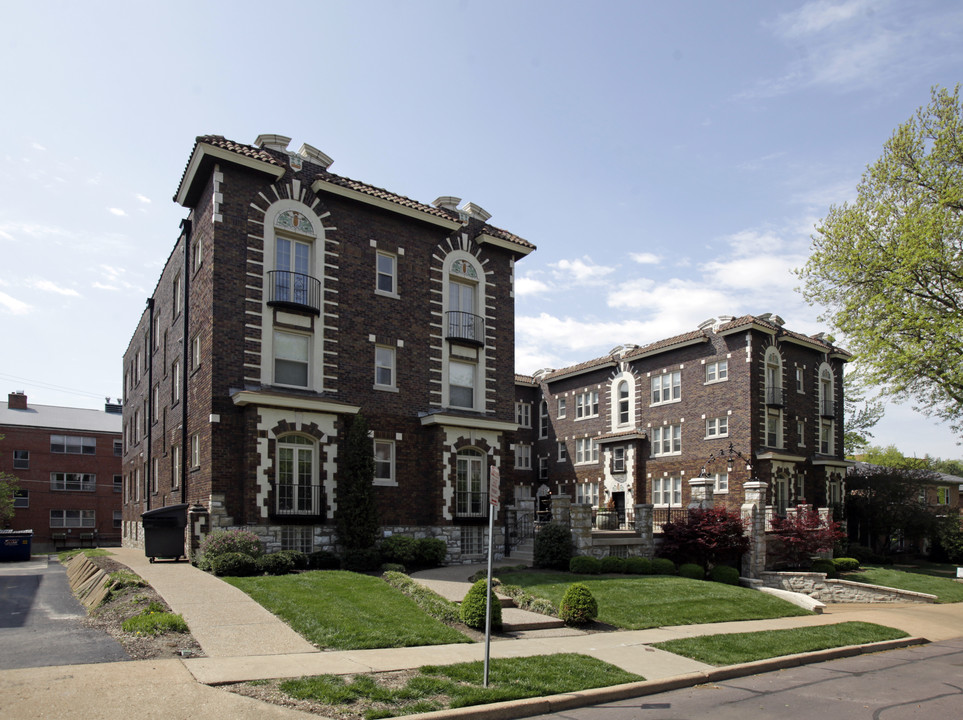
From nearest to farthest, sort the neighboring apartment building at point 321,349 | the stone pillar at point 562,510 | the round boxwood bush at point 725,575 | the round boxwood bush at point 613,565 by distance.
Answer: the neighboring apartment building at point 321,349
the round boxwood bush at point 613,565
the stone pillar at point 562,510
the round boxwood bush at point 725,575

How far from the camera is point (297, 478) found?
21.2 m

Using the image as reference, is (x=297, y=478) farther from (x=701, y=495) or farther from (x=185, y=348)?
(x=701, y=495)

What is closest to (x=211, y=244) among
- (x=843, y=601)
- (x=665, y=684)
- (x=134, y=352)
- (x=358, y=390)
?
(x=358, y=390)

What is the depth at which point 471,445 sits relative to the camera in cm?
2483

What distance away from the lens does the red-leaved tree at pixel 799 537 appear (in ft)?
90.5

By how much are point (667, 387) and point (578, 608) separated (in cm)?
2523

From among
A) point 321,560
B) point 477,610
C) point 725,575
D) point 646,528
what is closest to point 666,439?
point 646,528

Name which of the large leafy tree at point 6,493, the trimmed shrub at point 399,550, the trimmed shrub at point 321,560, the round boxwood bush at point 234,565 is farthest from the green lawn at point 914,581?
the large leafy tree at point 6,493

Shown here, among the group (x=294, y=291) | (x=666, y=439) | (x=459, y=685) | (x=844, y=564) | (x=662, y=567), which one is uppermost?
(x=294, y=291)

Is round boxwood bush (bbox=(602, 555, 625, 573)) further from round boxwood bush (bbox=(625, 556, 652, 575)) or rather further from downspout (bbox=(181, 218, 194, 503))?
downspout (bbox=(181, 218, 194, 503))

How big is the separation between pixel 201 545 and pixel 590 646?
1107 centimetres

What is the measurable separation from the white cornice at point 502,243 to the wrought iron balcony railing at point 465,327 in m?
2.81

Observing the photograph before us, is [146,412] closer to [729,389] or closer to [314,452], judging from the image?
[314,452]

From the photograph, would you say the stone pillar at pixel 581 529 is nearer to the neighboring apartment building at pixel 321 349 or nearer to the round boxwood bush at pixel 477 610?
the neighboring apartment building at pixel 321 349
